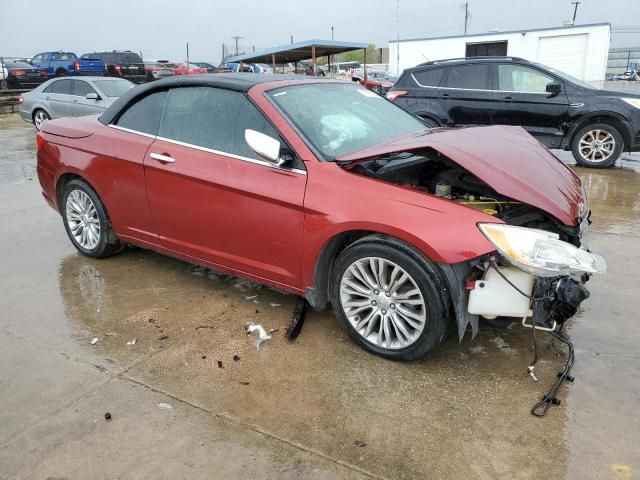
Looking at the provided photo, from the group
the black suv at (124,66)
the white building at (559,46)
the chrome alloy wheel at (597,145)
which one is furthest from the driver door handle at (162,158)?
the white building at (559,46)

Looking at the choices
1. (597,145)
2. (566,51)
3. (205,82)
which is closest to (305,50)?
(597,145)

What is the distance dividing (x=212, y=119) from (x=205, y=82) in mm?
309

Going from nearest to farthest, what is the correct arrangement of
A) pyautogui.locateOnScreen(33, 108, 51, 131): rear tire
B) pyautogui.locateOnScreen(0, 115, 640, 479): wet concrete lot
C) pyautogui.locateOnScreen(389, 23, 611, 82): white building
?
1. pyautogui.locateOnScreen(0, 115, 640, 479): wet concrete lot
2. pyautogui.locateOnScreen(33, 108, 51, 131): rear tire
3. pyautogui.locateOnScreen(389, 23, 611, 82): white building

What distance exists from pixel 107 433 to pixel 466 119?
7977 mm

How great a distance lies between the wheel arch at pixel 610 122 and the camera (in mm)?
8266

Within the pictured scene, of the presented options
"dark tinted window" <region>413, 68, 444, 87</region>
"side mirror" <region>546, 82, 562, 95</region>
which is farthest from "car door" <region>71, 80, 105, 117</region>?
"side mirror" <region>546, 82, 562, 95</region>

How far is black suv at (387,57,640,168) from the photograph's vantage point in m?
8.34

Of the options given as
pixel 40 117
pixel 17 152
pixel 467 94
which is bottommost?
pixel 17 152

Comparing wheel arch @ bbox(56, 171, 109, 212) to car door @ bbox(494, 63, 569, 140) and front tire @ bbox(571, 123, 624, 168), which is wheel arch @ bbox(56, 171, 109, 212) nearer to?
car door @ bbox(494, 63, 569, 140)

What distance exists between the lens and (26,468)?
2400 millimetres

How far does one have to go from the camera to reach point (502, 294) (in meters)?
2.89

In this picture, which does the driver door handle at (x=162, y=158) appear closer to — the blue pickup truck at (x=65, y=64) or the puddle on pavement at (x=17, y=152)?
the puddle on pavement at (x=17, y=152)

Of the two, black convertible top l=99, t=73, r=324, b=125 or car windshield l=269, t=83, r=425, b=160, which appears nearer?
car windshield l=269, t=83, r=425, b=160

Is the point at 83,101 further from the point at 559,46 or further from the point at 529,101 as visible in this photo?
the point at 559,46
